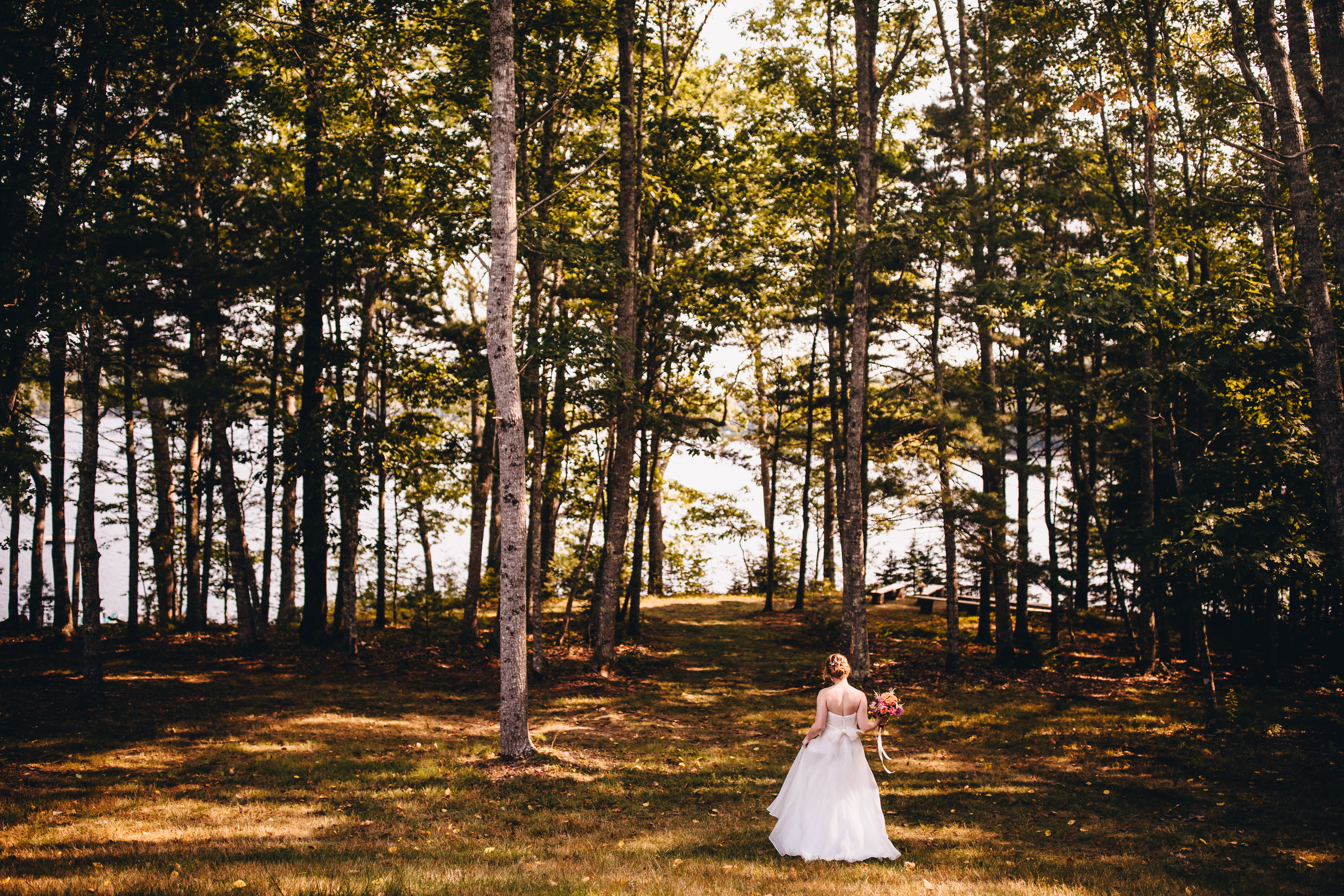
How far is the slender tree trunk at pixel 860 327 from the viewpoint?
15.6 m

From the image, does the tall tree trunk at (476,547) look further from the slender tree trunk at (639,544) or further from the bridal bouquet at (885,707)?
the bridal bouquet at (885,707)

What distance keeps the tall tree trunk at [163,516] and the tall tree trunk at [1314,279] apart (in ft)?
63.3

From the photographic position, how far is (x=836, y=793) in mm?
7254

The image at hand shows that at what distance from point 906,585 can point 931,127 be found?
42.3ft

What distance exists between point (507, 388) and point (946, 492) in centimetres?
1126

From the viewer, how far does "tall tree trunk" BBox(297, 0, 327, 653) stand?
1530 centimetres

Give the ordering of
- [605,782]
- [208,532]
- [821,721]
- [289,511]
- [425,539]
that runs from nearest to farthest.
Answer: [821,721] < [605,782] < [289,511] < [208,532] < [425,539]

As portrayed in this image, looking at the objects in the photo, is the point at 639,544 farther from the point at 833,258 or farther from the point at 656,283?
the point at 833,258

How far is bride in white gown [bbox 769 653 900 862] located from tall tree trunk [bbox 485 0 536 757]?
3.99 m

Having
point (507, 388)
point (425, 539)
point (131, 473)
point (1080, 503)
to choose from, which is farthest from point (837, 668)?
point (425, 539)

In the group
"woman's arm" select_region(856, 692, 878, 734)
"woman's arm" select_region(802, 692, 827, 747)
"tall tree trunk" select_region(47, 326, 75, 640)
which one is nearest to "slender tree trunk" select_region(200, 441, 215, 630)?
"tall tree trunk" select_region(47, 326, 75, 640)

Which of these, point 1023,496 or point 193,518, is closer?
point 1023,496

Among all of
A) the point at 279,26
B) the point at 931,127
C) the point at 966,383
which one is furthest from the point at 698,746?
the point at 279,26

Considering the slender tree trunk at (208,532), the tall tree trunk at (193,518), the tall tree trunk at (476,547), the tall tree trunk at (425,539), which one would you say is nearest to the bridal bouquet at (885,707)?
the tall tree trunk at (476,547)
